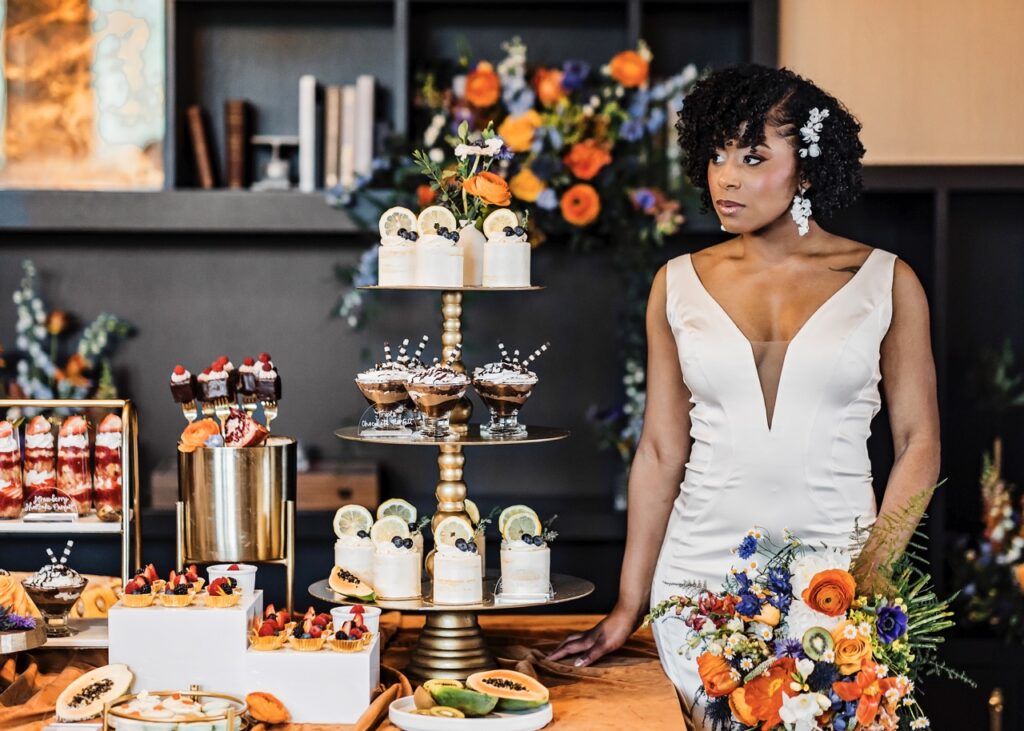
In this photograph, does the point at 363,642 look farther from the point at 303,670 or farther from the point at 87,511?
the point at 87,511

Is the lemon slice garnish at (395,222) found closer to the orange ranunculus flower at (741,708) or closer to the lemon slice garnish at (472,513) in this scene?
the lemon slice garnish at (472,513)

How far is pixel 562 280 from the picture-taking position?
12.1 ft

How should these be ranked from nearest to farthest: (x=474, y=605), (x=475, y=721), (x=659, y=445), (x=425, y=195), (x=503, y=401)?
(x=475, y=721) → (x=474, y=605) → (x=503, y=401) → (x=659, y=445) → (x=425, y=195)

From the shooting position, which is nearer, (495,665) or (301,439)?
(495,665)

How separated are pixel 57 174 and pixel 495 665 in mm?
2113

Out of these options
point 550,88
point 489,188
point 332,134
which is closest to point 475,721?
point 489,188

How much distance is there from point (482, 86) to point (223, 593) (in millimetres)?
1726

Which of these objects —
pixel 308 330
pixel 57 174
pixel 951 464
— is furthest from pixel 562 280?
pixel 57 174

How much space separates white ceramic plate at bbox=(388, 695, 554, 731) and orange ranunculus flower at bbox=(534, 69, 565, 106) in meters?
1.83

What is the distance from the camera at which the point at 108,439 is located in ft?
6.69

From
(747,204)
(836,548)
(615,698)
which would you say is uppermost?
(747,204)

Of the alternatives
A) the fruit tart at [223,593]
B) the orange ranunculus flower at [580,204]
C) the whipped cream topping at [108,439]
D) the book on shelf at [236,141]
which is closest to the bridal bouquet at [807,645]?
the fruit tart at [223,593]

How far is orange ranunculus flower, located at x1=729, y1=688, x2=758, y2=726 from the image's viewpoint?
1664mm

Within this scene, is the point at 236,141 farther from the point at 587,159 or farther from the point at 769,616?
the point at 769,616
